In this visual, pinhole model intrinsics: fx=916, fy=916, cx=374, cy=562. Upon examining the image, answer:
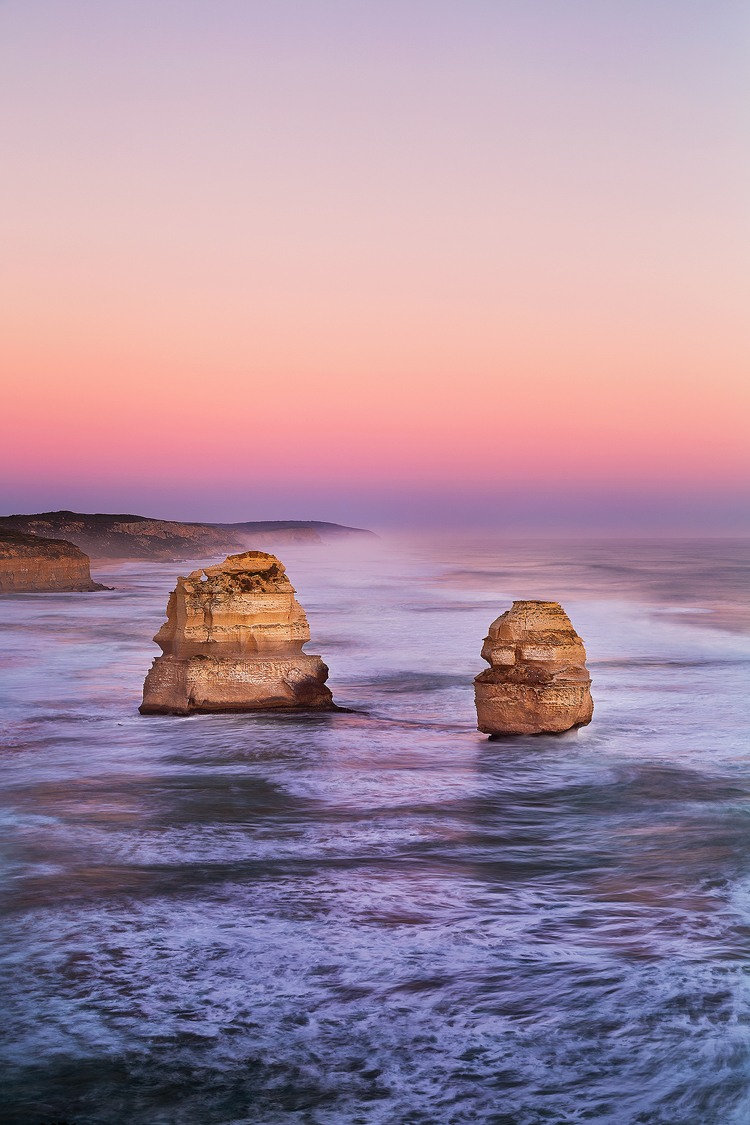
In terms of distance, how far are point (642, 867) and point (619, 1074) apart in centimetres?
389

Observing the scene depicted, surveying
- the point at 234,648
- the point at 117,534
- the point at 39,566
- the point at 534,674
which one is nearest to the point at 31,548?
the point at 39,566

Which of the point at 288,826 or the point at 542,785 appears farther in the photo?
the point at 542,785

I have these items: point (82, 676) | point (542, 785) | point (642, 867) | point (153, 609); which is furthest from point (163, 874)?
point (153, 609)

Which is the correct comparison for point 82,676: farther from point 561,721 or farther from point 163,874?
point 163,874

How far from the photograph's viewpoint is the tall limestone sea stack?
665 inches

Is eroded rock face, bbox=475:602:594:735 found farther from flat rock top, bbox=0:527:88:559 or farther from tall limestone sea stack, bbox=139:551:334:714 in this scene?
flat rock top, bbox=0:527:88:559

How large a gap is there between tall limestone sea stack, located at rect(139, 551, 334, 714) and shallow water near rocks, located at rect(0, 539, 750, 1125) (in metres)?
0.63

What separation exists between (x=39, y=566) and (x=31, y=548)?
132 cm

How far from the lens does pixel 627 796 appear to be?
41.0 feet

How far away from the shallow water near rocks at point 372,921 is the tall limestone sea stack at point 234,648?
629 mm

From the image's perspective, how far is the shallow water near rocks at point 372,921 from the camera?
227 inches

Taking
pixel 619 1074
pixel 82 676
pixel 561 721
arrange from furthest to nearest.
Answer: pixel 82 676 < pixel 561 721 < pixel 619 1074

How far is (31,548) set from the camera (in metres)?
59.4

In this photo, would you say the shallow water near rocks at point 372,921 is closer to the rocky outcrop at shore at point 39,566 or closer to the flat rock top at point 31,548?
the rocky outcrop at shore at point 39,566
